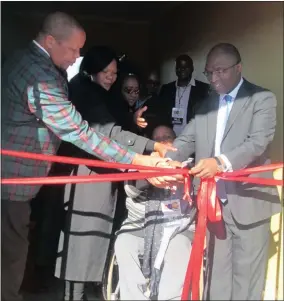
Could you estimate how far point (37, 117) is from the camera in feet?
4.50

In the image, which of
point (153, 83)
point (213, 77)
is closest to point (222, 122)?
point (213, 77)

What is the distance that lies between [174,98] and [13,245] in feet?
2.02

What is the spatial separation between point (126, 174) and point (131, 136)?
0.16m

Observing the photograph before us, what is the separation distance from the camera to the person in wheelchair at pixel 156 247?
4.48 feet

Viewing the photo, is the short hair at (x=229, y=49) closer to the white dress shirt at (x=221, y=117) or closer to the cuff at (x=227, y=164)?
the white dress shirt at (x=221, y=117)

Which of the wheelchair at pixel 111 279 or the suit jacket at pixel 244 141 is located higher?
the suit jacket at pixel 244 141

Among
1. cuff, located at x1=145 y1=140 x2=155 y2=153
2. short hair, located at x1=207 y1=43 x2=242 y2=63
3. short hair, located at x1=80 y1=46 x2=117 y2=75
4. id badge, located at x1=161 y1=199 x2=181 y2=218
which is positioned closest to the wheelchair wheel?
id badge, located at x1=161 y1=199 x2=181 y2=218

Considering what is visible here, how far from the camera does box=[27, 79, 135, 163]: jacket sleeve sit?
4.41ft

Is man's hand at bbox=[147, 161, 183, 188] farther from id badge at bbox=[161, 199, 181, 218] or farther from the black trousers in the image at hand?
the black trousers

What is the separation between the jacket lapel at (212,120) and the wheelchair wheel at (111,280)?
0.40 meters

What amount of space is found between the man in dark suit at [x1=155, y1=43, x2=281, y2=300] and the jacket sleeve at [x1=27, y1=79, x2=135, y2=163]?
18cm

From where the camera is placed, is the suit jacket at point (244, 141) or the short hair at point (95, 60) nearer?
the suit jacket at point (244, 141)

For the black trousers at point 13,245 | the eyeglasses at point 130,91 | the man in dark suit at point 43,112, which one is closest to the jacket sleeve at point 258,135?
the man in dark suit at point 43,112

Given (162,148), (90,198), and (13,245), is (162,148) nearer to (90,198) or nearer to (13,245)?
(90,198)
